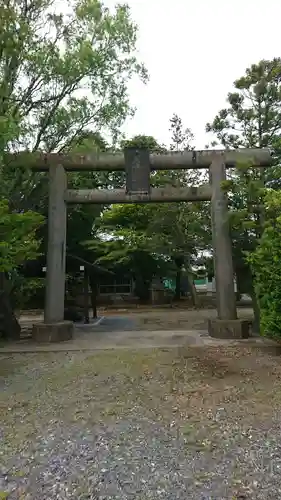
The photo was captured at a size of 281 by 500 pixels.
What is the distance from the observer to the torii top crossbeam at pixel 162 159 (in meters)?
8.38

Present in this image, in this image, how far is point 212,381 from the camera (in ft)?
16.1

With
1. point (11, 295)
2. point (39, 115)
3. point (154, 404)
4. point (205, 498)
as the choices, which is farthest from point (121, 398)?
point (39, 115)

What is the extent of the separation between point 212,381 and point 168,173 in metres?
11.9

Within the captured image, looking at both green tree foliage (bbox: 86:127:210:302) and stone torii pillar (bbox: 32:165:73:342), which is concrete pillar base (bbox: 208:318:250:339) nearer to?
stone torii pillar (bbox: 32:165:73:342)

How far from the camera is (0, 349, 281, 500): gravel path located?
8.01 feet

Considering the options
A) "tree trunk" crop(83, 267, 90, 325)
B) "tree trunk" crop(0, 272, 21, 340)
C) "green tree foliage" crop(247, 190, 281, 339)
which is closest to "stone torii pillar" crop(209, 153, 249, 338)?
"green tree foliage" crop(247, 190, 281, 339)

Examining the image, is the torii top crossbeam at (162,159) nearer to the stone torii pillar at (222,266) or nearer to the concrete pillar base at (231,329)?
the stone torii pillar at (222,266)

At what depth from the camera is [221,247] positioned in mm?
8359

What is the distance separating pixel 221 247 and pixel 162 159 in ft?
7.96

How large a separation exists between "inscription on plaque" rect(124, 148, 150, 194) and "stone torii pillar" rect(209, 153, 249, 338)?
4.98 feet

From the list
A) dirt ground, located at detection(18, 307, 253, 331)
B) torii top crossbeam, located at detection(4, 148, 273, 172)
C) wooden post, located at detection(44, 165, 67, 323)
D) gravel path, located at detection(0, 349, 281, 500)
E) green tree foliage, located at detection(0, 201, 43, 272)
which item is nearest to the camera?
gravel path, located at detection(0, 349, 281, 500)

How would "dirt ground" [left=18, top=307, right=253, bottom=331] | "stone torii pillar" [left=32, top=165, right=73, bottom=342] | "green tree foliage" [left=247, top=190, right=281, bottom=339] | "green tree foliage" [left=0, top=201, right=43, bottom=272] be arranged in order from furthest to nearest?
1. "dirt ground" [left=18, top=307, right=253, bottom=331]
2. "stone torii pillar" [left=32, top=165, right=73, bottom=342]
3. "green tree foliage" [left=0, top=201, right=43, bottom=272]
4. "green tree foliage" [left=247, top=190, right=281, bottom=339]

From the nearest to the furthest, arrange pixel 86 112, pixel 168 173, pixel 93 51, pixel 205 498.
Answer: pixel 205 498 < pixel 93 51 < pixel 86 112 < pixel 168 173

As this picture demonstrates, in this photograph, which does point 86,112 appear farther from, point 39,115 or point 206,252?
point 206,252
